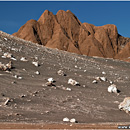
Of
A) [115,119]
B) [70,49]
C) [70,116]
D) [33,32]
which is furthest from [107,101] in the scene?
[33,32]

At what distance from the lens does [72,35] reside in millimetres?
115312

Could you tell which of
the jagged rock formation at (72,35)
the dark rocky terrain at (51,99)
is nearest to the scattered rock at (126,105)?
the dark rocky terrain at (51,99)

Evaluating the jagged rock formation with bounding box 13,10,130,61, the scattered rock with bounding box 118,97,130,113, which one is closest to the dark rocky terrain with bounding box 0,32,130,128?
the scattered rock with bounding box 118,97,130,113

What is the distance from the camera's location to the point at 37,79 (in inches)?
589

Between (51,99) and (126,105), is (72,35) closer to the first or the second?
(51,99)

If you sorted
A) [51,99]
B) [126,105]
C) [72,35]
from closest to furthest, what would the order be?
[126,105]
[51,99]
[72,35]

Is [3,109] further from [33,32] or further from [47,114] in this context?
[33,32]

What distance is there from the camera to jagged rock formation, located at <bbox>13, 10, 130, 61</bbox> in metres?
108

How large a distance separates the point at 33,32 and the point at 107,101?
100 m

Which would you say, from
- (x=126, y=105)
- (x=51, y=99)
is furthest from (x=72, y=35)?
(x=126, y=105)

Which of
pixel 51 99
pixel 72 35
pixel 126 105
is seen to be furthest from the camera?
pixel 72 35

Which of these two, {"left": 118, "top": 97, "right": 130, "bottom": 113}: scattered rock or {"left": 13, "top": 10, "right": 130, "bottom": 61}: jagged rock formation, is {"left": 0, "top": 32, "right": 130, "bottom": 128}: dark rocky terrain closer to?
{"left": 118, "top": 97, "right": 130, "bottom": 113}: scattered rock

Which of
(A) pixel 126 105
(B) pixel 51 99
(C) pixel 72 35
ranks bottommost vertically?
(A) pixel 126 105

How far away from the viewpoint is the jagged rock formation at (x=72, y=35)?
108m
